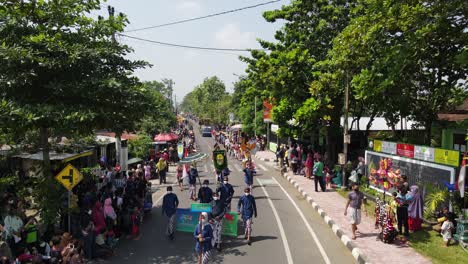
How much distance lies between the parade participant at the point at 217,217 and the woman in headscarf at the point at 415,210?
18.3 ft

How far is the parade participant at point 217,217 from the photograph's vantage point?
1153 cm

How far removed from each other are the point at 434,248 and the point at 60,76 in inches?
435

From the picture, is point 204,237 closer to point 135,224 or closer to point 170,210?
point 170,210

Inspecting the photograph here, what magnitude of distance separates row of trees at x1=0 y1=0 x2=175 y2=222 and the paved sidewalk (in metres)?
6.94

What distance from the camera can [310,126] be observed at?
25.7 meters

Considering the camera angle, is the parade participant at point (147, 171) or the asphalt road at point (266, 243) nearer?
the asphalt road at point (266, 243)

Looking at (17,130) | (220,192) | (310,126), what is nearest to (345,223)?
(220,192)

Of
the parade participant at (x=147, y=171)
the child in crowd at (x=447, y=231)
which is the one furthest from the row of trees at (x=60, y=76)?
the parade participant at (x=147, y=171)

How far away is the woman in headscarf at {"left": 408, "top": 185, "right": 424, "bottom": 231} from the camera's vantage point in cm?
1259

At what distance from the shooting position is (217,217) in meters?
11.9

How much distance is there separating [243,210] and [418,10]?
8.89m

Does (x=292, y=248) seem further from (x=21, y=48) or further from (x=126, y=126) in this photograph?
(x=21, y=48)

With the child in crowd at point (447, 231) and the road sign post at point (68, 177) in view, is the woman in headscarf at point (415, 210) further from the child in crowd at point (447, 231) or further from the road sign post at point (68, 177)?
the road sign post at point (68, 177)

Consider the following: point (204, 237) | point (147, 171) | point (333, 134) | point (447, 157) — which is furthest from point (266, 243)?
point (333, 134)
